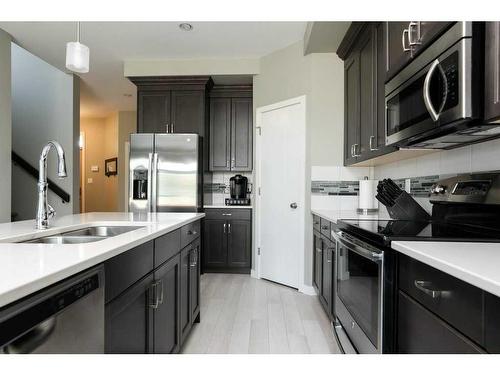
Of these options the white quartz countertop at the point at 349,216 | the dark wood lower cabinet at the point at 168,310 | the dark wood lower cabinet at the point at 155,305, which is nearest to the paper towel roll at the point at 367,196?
the white quartz countertop at the point at 349,216

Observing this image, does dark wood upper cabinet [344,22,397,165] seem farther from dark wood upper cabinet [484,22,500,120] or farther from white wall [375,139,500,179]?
dark wood upper cabinet [484,22,500,120]

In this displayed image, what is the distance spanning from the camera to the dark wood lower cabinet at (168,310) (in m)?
1.39

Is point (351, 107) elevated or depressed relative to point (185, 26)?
depressed

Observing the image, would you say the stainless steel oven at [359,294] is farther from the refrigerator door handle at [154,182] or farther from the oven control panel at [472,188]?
the refrigerator door handle at [154,182]

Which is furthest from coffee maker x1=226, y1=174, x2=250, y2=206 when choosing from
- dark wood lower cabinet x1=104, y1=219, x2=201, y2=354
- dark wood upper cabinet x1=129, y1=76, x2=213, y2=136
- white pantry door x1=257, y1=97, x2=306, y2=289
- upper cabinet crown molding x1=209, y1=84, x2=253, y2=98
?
dark wood lower cabinet x1=104, y1=219, x2=201, y2=354

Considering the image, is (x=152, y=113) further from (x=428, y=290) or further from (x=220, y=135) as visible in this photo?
(x=428, y=290)

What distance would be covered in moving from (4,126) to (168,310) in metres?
2.86

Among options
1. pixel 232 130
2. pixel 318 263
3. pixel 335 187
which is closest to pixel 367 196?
pixel 335 187

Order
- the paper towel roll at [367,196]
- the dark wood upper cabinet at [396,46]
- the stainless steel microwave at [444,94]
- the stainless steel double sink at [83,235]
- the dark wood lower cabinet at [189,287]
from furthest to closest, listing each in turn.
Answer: the paper towel roll at [367,196] → the dark wood lower cabinet at [189,287] → the dark wood upper cabinet at [396,46] → the stainless steel double sink at [83,235] → the stainless steel microwave at [444,94]

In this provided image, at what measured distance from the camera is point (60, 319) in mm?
679

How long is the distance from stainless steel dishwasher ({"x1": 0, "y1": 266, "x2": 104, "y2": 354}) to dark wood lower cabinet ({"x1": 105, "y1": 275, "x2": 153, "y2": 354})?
11cm

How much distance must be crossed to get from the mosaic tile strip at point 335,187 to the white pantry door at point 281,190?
0.49ft

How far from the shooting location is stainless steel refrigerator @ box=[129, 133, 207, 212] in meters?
3.62

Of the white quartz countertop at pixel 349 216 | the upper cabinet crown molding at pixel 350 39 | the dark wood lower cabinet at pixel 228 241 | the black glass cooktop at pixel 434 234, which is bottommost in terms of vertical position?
the dark wood lower cabinet at pixel 228 241
